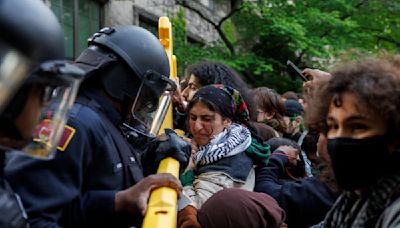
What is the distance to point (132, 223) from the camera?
2840 millimetres

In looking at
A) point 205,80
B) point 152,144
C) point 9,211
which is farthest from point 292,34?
point 9,211

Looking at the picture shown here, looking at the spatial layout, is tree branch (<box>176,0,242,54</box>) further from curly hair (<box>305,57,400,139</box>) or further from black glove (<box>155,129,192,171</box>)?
curly hair (<box>305,57,400,139</box>)

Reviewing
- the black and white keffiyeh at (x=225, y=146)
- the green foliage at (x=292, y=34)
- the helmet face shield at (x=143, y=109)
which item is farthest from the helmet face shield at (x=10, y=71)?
the green foliage at (x=292, y=34)

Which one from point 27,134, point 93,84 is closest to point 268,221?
point 93,84

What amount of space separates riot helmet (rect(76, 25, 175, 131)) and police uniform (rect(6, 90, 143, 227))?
107 mm

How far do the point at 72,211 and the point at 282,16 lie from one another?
11.0 metres

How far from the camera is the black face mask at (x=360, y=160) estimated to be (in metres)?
2.06

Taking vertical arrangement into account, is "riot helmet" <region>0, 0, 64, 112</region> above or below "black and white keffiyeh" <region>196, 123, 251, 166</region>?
above

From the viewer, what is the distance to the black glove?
3207 millimetres

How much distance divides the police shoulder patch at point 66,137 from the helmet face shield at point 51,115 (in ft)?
1.45

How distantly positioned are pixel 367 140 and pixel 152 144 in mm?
1515

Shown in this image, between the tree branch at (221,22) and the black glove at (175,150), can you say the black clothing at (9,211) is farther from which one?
the tree branch at (221,22)

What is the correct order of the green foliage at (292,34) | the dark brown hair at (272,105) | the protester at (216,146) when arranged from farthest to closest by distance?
the green foliage at (292,34)
the dark brown hair at (272,105)
the protester at (216,146)

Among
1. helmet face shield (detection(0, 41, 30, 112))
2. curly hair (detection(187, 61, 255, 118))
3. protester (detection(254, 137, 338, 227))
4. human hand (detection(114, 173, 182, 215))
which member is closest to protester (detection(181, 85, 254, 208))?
protester (detection(254, 137, 338, 227))
